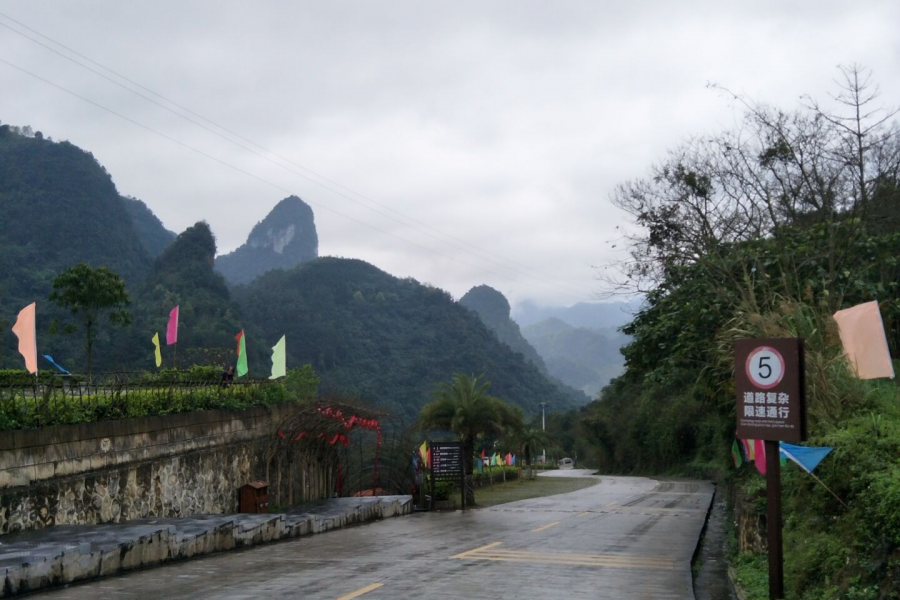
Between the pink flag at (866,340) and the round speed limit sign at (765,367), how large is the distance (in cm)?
280

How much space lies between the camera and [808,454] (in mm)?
9414

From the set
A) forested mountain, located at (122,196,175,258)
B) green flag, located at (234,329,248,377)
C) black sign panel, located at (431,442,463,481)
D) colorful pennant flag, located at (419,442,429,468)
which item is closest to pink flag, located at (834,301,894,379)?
green flag, located at (234,329,248,377)

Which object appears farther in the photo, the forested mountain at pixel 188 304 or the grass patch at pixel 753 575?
the forested mountain at pixel 188 304

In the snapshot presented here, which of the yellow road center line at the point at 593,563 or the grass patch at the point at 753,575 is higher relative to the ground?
the grass patch at the point at 753,575

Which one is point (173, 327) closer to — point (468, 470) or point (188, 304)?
point (468, 470)

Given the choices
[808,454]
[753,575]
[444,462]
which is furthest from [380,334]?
[808,454]

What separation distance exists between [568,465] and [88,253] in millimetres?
70965

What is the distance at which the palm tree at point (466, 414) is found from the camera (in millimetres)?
33344

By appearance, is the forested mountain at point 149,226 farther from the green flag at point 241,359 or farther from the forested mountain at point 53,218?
the green flag at point 241,359

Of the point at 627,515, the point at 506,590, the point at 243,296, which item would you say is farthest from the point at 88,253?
the point at 506,590

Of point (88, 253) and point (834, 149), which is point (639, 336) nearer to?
point (834, 149)

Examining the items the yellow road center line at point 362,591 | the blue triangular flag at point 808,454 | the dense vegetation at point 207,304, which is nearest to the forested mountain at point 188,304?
the dense vegetation at point 207,304

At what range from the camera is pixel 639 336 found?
73.7 ft

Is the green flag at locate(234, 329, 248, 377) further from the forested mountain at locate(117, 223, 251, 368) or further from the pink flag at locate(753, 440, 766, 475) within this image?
the forested mountain at locate(117, 223, 251, 368)
